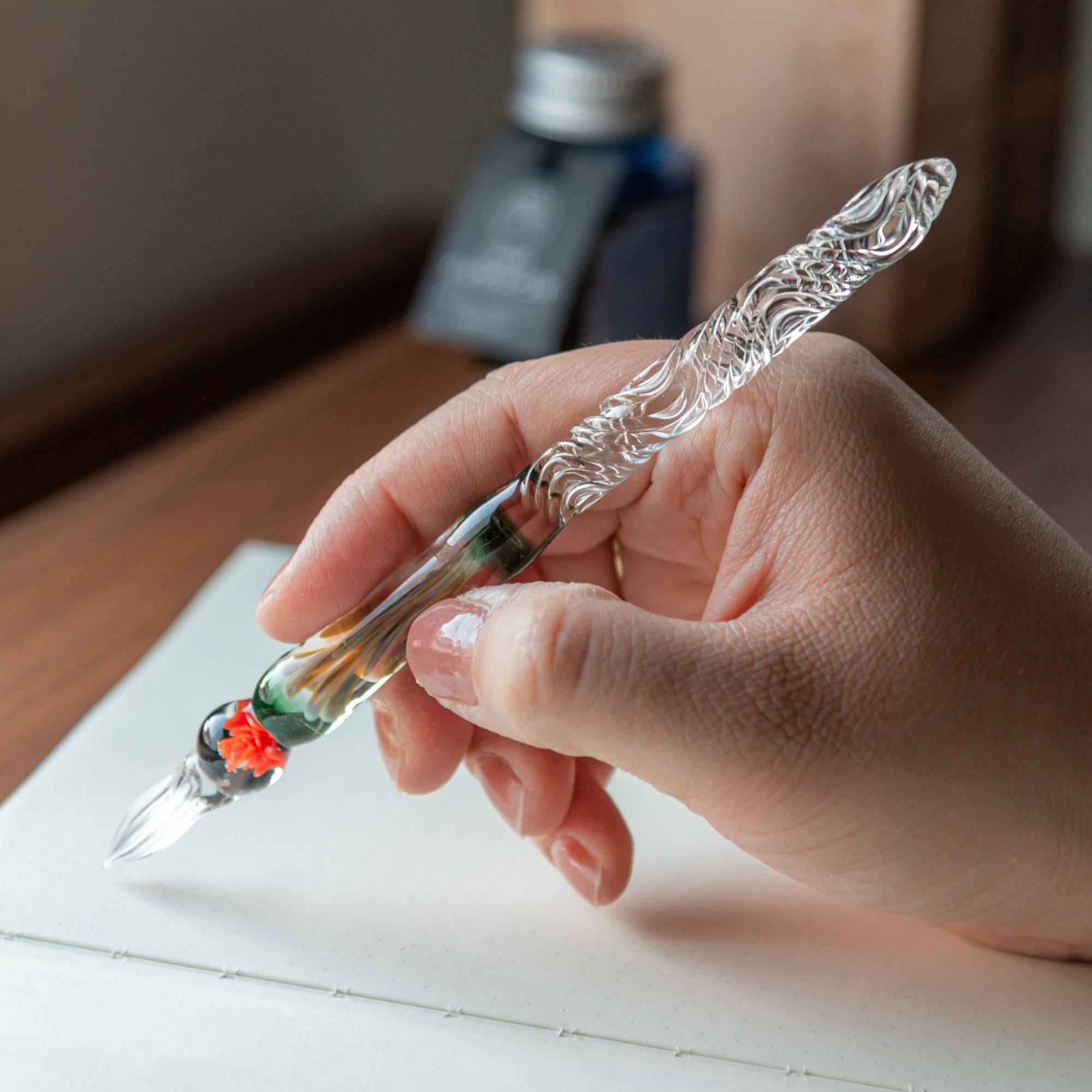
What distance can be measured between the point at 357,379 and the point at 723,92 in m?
0.30

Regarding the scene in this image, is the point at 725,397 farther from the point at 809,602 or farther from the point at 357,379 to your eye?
the point at 357,379

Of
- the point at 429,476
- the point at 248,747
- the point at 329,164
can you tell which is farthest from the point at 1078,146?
the point at 248,747

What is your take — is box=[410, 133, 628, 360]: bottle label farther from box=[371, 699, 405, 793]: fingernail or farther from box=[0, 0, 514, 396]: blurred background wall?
box=[371, 699, 405, 793]: fingernail

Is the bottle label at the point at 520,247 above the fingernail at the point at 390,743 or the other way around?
above

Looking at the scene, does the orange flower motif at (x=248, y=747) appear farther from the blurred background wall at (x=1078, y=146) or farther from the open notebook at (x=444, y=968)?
the blurred background wall at (x=1078, y=146)

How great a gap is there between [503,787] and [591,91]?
1.43 ft

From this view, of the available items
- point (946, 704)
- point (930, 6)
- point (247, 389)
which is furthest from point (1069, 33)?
point (946, 704)

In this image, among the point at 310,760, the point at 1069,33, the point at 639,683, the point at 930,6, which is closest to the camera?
the point at 639,683

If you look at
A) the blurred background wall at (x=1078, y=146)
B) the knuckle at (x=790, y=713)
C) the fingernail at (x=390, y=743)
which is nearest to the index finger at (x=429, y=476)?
the fingernail at (x=390, y=743)

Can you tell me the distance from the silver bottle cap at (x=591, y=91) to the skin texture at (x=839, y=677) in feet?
1.14

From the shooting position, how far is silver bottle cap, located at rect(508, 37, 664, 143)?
2.31ft

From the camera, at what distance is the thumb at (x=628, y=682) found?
33 centimetres

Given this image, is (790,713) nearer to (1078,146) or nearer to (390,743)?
(390,743)

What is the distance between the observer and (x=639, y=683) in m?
0.33
